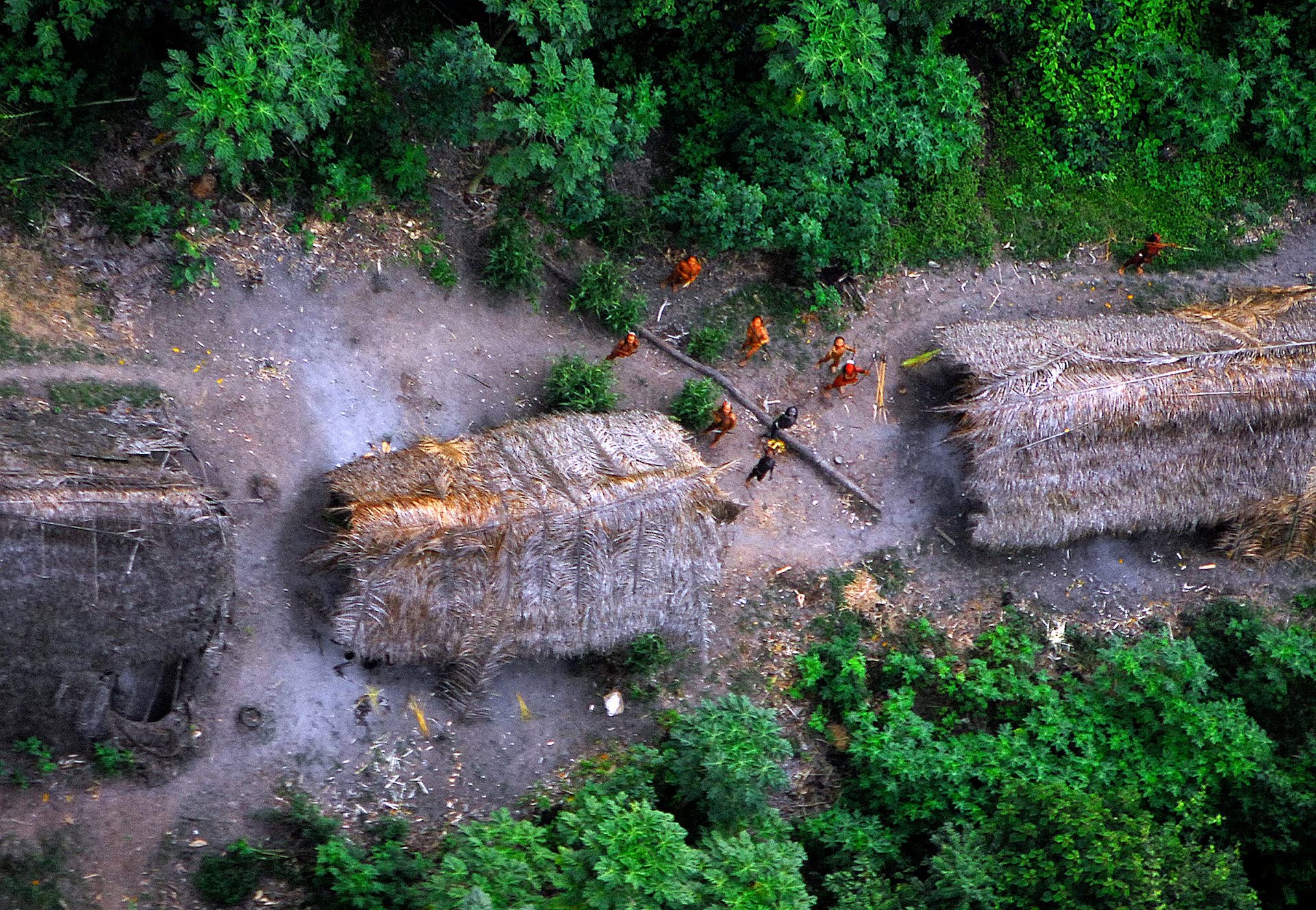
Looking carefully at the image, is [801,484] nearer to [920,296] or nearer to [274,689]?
[920,296]

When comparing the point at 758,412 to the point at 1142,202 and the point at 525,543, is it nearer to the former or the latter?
the point at 525,543

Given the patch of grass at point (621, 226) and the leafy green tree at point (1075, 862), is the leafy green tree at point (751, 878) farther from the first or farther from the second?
the patch of grass at point (621, 226)

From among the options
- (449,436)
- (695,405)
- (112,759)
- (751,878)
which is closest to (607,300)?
(695,405)

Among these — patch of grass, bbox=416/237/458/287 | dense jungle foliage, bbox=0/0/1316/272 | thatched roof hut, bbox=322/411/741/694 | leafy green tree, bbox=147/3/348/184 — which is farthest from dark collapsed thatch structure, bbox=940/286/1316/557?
leafy green tree, bbox=147/3/348/184

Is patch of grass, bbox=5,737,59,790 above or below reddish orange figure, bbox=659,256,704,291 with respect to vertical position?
below

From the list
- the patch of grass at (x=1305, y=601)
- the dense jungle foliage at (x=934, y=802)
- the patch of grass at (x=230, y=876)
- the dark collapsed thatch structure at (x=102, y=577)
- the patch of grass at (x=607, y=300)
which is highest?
the patch of grass at (x=607, y=300)

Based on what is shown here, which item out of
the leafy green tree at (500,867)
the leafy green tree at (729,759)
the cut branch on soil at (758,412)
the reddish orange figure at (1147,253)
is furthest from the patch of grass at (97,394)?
the reddish orange figure at (1147,253)

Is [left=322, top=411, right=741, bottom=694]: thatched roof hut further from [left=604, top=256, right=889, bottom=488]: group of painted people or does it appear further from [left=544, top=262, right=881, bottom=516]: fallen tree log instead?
[left=544, top=262, right=881, bottom=516]: fallen tree log
